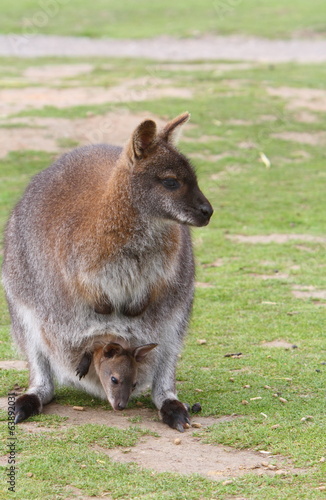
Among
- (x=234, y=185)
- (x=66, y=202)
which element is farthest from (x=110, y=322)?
(x=234, y=185)

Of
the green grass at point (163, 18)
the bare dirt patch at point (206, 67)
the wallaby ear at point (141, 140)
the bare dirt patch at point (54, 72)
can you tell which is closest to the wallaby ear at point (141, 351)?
the wallaby ear at point (141, 140)

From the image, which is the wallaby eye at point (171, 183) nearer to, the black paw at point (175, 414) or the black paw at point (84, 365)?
the black paw at point (84, 365)

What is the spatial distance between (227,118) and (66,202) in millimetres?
9315

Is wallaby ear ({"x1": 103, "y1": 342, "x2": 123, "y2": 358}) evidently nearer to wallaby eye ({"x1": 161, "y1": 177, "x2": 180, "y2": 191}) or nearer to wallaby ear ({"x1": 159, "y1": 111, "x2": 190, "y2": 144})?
wallaby eye ({"x1": 161, "y1": 177, "x2": 180, "y2": 191})

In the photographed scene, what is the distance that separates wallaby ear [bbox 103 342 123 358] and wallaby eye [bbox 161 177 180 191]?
0.86 m

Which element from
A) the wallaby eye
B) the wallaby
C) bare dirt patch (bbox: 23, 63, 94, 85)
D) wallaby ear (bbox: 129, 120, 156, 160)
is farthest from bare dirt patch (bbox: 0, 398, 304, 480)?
bare dirt patch (bbox: 23, 63, 94, 85)

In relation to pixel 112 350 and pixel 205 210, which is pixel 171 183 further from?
pixel 112 350

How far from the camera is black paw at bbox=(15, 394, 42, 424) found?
477 centimetres

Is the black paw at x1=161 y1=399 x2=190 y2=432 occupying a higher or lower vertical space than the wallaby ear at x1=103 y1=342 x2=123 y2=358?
lower

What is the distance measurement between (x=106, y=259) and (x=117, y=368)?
578 millimetres

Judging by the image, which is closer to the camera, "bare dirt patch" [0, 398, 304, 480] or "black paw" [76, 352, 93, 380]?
"bare dirt patch" [0, 398, 304, 480]

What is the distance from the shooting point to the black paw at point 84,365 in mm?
4832

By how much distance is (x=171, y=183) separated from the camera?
457 cm

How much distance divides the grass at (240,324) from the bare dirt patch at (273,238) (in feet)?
0.29
